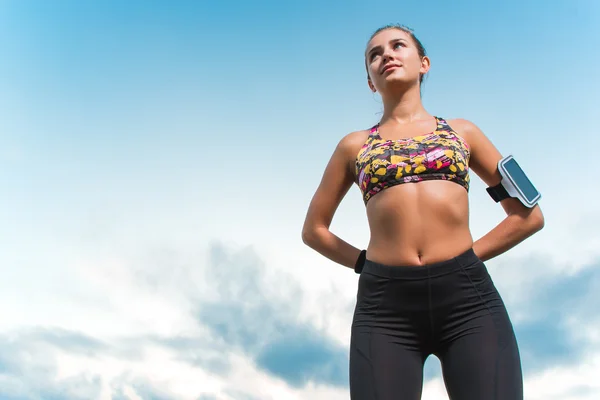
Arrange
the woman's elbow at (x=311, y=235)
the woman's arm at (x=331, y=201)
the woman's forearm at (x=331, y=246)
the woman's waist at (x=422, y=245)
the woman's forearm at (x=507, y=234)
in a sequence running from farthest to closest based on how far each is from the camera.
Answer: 1. the woman's elbow at (x=311, y=235)
2. the woman's arm at (x=331, y=201)
3. the woman's forearm at (x=331, y=246)
4. the woman's forearm at (x=507, y=234)
5. the woman's waist at (x=422, y=245)

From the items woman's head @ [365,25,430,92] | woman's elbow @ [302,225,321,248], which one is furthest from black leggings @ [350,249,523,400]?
woman's head @ [365,25,430,92]

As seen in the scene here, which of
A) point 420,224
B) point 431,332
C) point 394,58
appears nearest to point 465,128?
point 394,58

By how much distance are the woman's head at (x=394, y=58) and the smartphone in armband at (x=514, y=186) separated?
879 mm

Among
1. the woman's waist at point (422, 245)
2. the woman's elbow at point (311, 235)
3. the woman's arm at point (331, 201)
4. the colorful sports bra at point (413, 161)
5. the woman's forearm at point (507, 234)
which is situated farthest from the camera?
the woman's elbow at point (311, 235)

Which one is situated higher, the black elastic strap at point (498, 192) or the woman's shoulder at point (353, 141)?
the woman's shoulder at point (353, 141)

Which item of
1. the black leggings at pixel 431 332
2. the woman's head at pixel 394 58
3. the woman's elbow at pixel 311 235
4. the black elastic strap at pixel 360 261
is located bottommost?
the black leggings at pixel 431 332

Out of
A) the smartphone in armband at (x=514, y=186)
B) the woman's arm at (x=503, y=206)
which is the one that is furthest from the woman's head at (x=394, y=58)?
the smartphone in armband at (x=514, y=186)

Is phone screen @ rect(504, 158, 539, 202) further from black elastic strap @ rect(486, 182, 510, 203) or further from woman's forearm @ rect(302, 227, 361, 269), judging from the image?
woman's forearm @ rect(302, 227, 361, 269)

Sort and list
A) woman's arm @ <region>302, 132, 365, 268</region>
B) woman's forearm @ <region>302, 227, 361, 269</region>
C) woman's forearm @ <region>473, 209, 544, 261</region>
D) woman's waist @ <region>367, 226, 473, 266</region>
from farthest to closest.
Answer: woman's arm @ <region>302, 132, 365, 268</region>, woman's forearm @ <region>302, 227, 361, 269</region>, woman's forearm @ <region>473, 209, 544, 261</region>, woman's waist @ <region>367, 226, 473, 266</region>

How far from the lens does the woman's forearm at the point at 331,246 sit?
4.12 m

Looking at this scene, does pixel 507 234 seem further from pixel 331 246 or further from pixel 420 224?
pixel 331 246

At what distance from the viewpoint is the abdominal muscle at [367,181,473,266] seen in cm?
354

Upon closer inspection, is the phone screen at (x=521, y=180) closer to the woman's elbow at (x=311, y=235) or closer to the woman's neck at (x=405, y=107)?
the woman's neck at (x=405, y=107)

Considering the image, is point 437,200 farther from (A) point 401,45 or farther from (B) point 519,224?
(A) point 401,45
